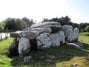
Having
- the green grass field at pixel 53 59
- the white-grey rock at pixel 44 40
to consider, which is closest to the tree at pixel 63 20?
the green grass field at pixel 53 59

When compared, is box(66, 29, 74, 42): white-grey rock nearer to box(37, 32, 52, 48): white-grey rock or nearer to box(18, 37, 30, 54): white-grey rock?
box(37, 32, 52, 48): white-grey rock

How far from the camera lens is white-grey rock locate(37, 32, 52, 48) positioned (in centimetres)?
3441

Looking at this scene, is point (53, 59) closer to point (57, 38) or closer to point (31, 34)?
point (31, 34)

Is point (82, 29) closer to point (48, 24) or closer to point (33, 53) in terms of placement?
point (48, 24)

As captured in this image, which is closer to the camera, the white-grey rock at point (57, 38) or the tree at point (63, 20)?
the white-grey rock at point (57, 38)

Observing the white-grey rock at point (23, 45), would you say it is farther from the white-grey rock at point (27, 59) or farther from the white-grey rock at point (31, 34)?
the white-grey rock at point (27, 59)

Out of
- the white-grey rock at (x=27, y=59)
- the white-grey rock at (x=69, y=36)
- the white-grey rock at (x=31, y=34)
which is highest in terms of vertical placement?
the white-grey rock at (x=31, y=34)

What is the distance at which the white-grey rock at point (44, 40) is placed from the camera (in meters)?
34.4

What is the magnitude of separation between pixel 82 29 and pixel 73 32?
7540 centimetres

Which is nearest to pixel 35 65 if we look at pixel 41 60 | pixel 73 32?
pixel 41 60

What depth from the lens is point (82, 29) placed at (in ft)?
399

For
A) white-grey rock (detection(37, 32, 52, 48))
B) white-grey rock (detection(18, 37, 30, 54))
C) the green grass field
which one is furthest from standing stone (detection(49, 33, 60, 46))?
white-grey rock (detection(18, 37, 30, 54))

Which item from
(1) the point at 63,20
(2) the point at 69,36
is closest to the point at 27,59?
(2) the point at 69,36

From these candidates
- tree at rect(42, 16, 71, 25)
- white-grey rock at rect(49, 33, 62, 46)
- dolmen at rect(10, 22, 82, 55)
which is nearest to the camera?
dolmen at rect(10, 22, 82, 55)
